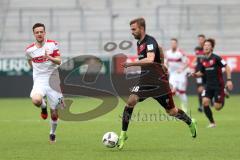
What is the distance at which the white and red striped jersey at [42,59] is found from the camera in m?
13.9

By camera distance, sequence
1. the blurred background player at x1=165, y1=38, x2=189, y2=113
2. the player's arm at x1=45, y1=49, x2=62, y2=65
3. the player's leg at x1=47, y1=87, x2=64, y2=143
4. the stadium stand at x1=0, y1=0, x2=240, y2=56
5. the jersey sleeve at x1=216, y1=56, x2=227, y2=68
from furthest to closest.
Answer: the stadium stand at x1=0, y1=0, x2=240, y2=56 → the blurred background player at x1=165, y1=38, x2=189, y2=113 → the jersey sleeve at x1=216, y1=56, x2=227, y2=68 → the player's leg at x1=47, y1=87, x2=64, y2=143 → the player's arm at x1=45, y1=49, x2=62, y2=65

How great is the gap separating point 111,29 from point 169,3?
3553mm

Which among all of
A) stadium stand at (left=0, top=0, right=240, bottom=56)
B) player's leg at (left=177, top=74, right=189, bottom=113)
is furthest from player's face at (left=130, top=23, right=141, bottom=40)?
stadium stand at (left=0, top=0, right=240, bottom=56)

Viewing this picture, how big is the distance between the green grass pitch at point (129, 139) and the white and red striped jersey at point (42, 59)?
1332mm

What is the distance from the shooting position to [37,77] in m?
14.0

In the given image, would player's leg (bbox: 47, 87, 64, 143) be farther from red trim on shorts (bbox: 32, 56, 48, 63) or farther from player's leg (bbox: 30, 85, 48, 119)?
red trim on shorts (bbox: 32, 56, 48, 63)

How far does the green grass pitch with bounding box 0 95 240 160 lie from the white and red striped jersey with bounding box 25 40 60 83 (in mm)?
1332

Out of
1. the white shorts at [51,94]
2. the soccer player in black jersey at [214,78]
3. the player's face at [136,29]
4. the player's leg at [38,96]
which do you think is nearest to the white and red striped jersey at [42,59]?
the white shorts at [51,94]

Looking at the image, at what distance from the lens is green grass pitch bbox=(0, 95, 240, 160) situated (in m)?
11.6

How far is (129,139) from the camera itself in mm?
14531

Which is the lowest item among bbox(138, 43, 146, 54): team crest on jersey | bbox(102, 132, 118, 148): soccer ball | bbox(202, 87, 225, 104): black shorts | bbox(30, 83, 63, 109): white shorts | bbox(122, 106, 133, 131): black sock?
bbox(102, 132, 118, 148): soccer ball

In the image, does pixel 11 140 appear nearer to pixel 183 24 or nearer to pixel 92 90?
pixel 92 90

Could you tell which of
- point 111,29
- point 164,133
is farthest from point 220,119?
point 111,29

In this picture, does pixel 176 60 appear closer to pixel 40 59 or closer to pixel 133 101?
pixel 40 59
